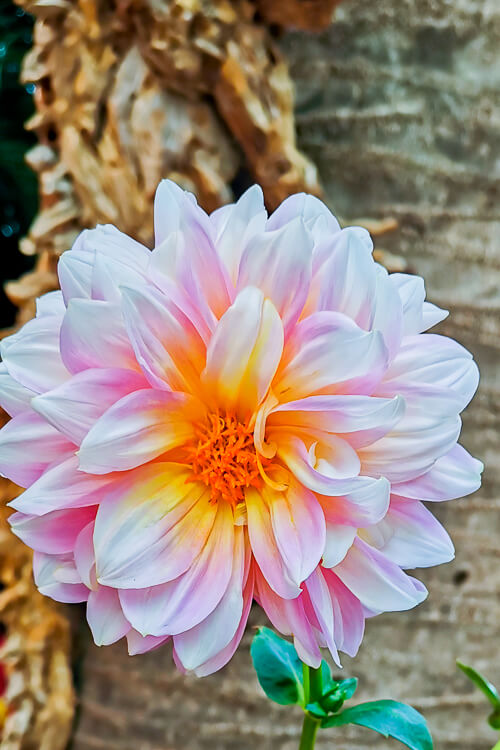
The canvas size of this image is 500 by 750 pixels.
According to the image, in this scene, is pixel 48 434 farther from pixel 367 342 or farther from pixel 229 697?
pixel 229 697

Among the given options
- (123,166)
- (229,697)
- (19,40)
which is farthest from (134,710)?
(19,40)

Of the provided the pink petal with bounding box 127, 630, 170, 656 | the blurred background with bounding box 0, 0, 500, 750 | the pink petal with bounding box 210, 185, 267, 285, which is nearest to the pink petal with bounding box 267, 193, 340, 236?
the pink petal with bounding box 210, 185, 267, 285

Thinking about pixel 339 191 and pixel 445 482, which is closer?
pixel 445 482

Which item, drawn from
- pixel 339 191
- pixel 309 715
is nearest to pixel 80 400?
pixel 309 715

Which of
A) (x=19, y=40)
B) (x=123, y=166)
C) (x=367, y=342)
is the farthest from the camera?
(x=19, y=40)

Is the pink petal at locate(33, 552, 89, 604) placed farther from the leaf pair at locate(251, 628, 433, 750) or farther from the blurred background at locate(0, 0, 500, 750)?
the blurred background at locate(0, 0, 500, 750)

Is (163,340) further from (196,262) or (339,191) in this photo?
(339,191)

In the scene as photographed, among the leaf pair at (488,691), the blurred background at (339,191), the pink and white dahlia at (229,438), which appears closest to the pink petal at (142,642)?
the pink and white dahlia at (229,438)
